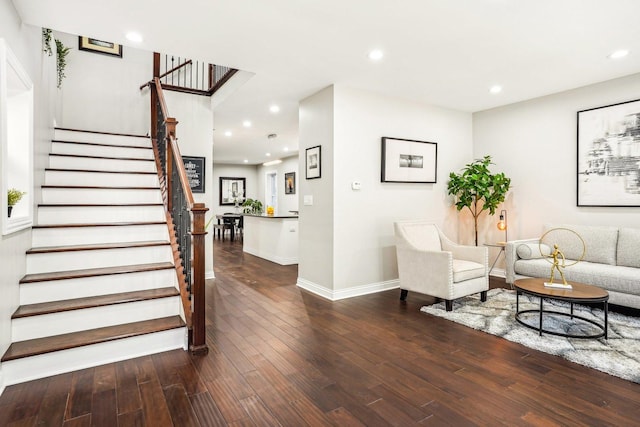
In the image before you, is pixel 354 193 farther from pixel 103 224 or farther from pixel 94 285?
pixel 94 285

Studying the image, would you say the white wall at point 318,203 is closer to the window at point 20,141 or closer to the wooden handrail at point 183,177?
the wooden handrail at point 183,177

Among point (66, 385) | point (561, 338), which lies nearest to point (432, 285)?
point (561, 338)

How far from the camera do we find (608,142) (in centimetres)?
404

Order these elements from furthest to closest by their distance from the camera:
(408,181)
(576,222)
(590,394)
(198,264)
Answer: (408,181)
(576,222)
(198,264)
(590,394)

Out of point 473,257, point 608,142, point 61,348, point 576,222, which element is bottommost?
point 61,348

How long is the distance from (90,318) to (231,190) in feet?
34.4

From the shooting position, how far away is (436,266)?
3.61 metres

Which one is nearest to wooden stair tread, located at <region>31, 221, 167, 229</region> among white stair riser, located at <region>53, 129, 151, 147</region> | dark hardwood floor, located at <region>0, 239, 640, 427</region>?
dark hardwood floor, located at <region>0, 239, 640, 427</region>

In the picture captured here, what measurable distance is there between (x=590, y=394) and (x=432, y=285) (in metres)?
1.69

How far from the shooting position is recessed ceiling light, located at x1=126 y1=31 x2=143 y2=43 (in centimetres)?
294

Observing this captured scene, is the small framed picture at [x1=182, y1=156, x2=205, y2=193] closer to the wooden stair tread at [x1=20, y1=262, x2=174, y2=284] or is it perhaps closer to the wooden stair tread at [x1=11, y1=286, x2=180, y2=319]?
the wooden stair tread at [x1=20, y1=262, x2=174, y2=284]

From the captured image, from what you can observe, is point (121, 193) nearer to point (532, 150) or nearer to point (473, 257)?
point (473, 257)

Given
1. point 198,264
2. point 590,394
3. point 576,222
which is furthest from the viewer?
point 576,222

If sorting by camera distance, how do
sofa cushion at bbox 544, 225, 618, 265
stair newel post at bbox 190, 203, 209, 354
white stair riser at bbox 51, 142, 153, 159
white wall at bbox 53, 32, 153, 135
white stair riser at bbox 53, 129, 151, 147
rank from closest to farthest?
stair newel post at bbox 190, 203, 209, 354 → sofa cushion at bbox 544, 225, 618, 265 → white stair riser at bbox 51, 142, 153, 159 → white stair riser at bbox 53, 129, 151, 147 → white wall at bbox 53, 32, 153, 135
